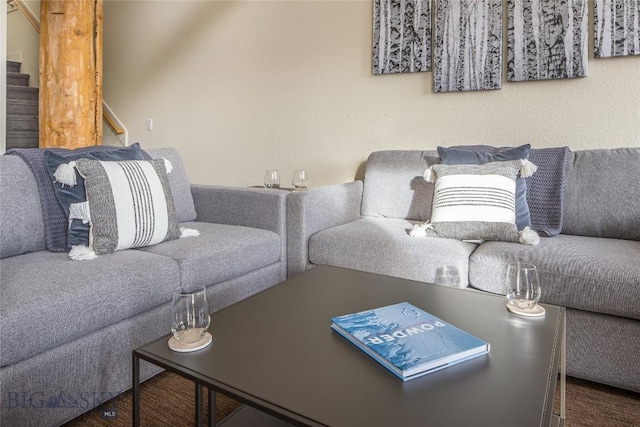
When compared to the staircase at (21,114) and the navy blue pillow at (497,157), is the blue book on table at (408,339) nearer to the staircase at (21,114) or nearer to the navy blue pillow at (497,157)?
the navy blue pillow at (497,157)

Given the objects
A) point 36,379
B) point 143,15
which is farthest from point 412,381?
point 143,15

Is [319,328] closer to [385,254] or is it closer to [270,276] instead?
[385,254]

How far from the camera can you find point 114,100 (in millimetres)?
4285

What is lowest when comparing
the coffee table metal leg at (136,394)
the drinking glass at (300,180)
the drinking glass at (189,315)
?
the coffee table metal leg at (136,394)

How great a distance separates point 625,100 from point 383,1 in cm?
143

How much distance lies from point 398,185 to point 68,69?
2.44 meters

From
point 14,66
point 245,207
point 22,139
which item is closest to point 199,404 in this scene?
point 245,207

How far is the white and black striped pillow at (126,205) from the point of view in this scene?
5.51 ft

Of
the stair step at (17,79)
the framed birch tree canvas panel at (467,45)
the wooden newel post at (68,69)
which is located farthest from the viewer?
the stair step at (17,79)

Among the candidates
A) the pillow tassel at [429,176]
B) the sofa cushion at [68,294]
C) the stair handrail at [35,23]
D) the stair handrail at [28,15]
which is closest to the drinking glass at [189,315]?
the sofa cushion at [68,294]

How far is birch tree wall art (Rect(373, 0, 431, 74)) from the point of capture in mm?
2648

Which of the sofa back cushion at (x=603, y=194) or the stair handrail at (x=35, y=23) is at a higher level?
the stair handrail at (x=35, y=23)

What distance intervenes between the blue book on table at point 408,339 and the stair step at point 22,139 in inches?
161

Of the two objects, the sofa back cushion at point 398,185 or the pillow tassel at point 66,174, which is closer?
the pillow tassel at point 66,174
